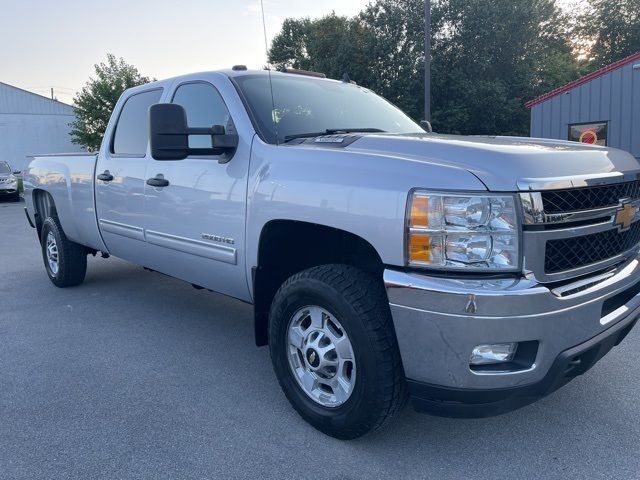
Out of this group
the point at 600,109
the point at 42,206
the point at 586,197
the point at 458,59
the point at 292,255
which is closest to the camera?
the point at 586,197

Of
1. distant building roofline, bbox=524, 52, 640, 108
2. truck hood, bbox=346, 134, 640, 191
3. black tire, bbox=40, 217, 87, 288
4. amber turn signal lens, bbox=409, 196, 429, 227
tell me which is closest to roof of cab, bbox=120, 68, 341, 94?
truck hood, bbox=346, 134, 640, 191

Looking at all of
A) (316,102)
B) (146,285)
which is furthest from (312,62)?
(316,102)

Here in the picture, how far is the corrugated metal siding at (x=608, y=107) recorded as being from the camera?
44.6ft

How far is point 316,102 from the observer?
3.80 m

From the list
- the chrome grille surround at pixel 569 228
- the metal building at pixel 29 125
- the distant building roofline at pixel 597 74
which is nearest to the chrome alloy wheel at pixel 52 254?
the chrome grille surround at pixel 569 228

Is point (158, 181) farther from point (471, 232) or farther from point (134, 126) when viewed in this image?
point (471, 232)

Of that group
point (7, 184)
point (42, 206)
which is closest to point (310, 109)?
point (42, 206)

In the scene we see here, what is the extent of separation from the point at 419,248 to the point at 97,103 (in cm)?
3401

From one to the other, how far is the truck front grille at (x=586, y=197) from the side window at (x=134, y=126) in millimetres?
3147

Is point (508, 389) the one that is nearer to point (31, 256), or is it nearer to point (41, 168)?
point (41, 168)

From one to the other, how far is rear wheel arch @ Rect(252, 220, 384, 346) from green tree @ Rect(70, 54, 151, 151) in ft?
104

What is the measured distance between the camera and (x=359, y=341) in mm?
2537

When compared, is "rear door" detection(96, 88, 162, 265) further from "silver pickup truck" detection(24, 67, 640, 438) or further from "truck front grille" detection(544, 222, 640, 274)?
"truck front grille" detection(544, 222, 640, 274)

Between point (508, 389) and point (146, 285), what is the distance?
4.90 m
